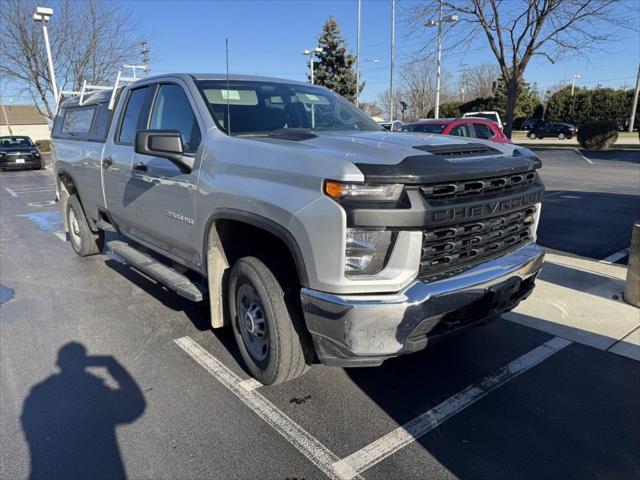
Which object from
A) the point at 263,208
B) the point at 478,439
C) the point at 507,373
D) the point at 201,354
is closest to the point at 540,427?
the point at 478,439

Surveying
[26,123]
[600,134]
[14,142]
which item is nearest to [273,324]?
[14,142]

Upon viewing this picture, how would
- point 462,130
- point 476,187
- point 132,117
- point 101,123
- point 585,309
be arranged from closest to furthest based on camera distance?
1. point 476,187
2. point 585,309
3. point 132,117
4. point 101,123
5. point 462,130

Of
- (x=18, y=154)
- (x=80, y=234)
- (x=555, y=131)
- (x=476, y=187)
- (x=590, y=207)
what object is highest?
(x=555, y=131)

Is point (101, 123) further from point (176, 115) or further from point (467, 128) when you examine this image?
point (467, 128)

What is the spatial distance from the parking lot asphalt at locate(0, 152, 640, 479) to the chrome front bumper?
56 cm

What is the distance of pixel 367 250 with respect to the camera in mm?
2432

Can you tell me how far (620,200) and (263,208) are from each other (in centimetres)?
1080

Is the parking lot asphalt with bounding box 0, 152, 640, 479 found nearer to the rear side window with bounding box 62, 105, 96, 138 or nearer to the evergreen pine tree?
the rear side window with bounding box 62, 105, 96, 138

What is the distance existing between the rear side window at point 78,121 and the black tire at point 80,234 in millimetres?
909

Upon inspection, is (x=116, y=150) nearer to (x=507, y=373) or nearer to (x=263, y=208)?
(x=263, y=208)

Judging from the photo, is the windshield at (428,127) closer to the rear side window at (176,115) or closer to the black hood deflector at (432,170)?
the rear side window at (176,115)

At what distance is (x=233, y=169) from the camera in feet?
10.1

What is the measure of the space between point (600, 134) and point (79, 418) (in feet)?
92.8

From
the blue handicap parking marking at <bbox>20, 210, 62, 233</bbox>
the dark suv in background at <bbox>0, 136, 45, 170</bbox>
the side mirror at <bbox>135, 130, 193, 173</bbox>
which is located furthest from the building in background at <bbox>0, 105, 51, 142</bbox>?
the side mirror at <bbox>135, 130, 193, 173</bbox>
